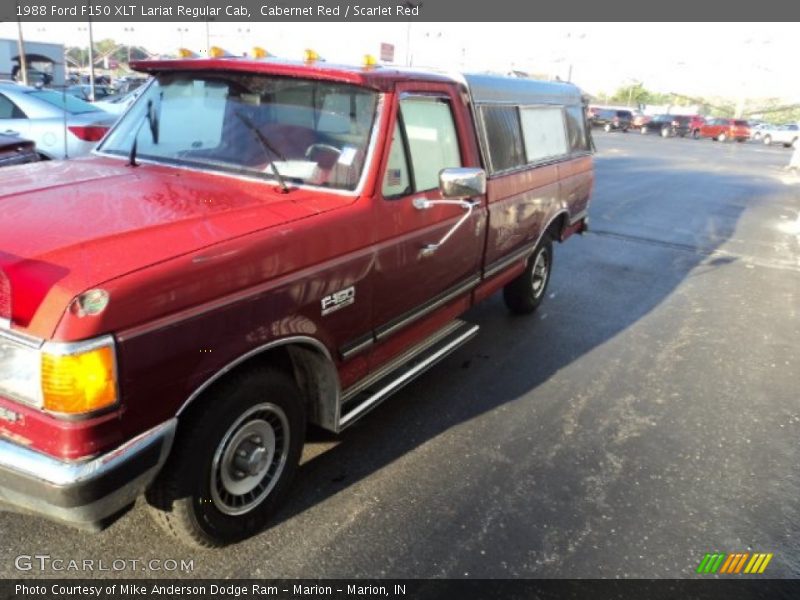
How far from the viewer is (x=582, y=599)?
2656 mm

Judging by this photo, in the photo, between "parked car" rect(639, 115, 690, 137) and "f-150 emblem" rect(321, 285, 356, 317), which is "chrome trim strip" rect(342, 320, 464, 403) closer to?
"f-150 emblem" rect(321, 285, 356, 317)

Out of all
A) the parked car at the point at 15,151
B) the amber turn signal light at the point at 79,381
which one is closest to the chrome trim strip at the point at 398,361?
the amber turn signal light at the point at 79,381

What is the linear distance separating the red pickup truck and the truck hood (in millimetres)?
12

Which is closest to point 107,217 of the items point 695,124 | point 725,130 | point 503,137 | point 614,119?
point 503,137

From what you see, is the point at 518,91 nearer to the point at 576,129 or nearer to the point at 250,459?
the point at 576,129

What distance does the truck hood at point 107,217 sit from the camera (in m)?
2.00

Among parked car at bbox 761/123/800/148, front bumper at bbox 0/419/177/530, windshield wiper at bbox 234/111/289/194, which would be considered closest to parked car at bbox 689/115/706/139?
parked car at bbox 761/123/800/148

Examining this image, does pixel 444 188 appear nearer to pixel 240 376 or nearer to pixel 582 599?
pixel 240 376

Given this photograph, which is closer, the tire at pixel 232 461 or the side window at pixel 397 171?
the tire at pixel 232 461

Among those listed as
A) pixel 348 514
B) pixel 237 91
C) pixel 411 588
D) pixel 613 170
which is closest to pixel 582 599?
pixel 411 588

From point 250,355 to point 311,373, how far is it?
601 mm

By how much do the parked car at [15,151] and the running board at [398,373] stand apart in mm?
4166

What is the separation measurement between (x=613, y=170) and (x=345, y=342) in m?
17.6

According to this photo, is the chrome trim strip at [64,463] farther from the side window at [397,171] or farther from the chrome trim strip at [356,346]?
the side window at [397,171]
